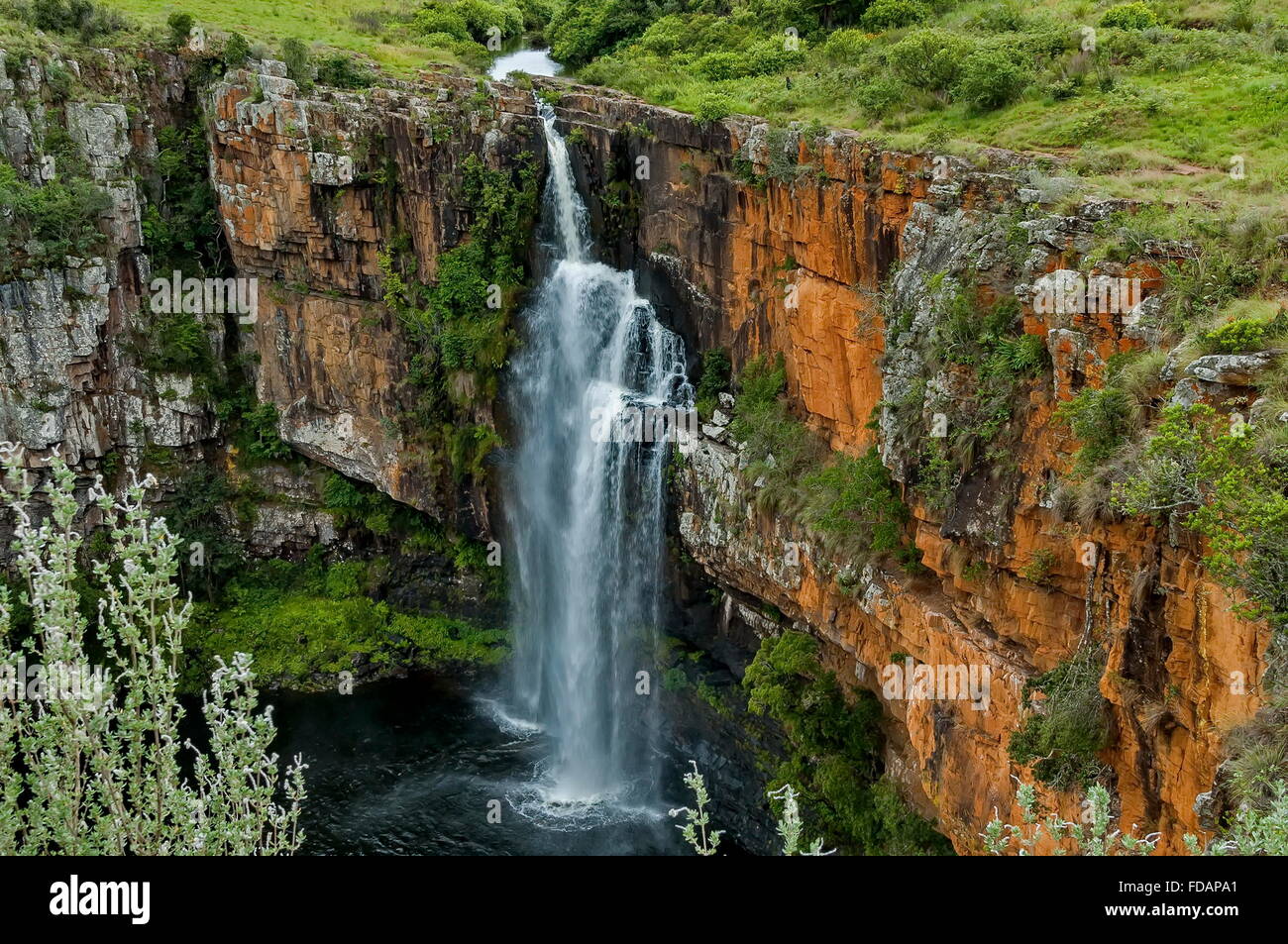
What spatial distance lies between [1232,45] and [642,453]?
14979 millimetres

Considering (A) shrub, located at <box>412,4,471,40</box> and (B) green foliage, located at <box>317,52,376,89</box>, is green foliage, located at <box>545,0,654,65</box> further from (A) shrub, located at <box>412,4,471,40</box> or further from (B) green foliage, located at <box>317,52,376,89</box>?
(B) green foliage, located at <box>317,52,376,89</box>

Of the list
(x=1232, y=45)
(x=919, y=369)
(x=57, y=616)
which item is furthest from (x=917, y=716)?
(x=1232, y=45)

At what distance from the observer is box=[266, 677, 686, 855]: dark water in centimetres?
2350

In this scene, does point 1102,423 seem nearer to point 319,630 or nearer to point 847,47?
point 847,47

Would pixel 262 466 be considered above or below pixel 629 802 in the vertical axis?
above

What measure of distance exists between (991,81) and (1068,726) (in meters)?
13.8

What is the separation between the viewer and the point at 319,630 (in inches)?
1199

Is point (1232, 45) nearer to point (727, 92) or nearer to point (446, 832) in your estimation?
point (727, 92)

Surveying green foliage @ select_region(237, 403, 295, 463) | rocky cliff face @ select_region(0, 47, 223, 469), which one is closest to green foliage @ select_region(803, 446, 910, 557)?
green foliage @ select_region(237, 403, 295, 463)

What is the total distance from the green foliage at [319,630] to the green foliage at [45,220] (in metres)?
10.3

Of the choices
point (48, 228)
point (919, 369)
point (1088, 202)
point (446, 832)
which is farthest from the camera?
point (48, 228)

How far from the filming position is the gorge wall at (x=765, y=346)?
13.2 metres
